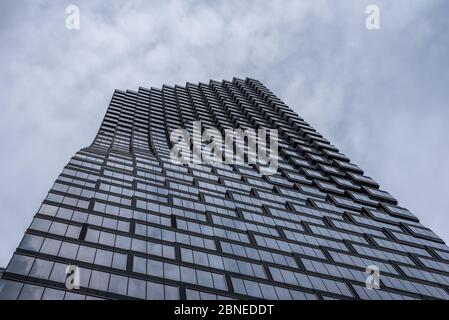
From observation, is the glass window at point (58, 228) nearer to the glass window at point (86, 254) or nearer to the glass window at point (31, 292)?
the glass window at point (86, 254)

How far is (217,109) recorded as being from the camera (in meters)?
128

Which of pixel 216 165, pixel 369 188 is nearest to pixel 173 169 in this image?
pixel 216 165

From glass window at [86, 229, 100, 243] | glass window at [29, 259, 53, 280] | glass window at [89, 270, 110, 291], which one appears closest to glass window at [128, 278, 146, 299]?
glass window at [89, 270, 110, 291]

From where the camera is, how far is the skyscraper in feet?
123

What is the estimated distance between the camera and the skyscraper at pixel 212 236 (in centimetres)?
3759

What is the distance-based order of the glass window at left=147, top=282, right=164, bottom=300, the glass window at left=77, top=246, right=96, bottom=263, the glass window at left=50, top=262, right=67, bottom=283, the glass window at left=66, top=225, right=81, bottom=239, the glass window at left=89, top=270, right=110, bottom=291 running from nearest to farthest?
the glass window at left=50, top=262, right=67, bottom=283 → the glass window at left=89, top=270, right=110, bottom=291 → the glass window at left=147, top=282, right=164, bottom=300 → the glass window at left=77, top=246, right=96, bottom=263 → the glass window at left=66, top=225, right=81, bottom=239

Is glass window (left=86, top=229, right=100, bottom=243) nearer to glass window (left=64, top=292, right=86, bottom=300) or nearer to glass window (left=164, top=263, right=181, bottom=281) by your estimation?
glass window (left=164, top=263, right=181, bottom=281)

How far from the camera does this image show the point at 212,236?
50188 millimetres

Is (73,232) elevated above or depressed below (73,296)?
above

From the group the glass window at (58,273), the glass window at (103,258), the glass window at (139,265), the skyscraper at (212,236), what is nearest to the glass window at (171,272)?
the skyscraper at (212,236)

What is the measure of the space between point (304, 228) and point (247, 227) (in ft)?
30.5

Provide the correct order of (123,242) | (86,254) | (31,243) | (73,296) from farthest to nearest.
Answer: (123,242) < (86,254) < (31,243) < (73,296)

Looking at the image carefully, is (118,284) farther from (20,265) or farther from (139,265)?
(20,265)

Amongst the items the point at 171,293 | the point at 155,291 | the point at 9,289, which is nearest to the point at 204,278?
the point at 171,293
